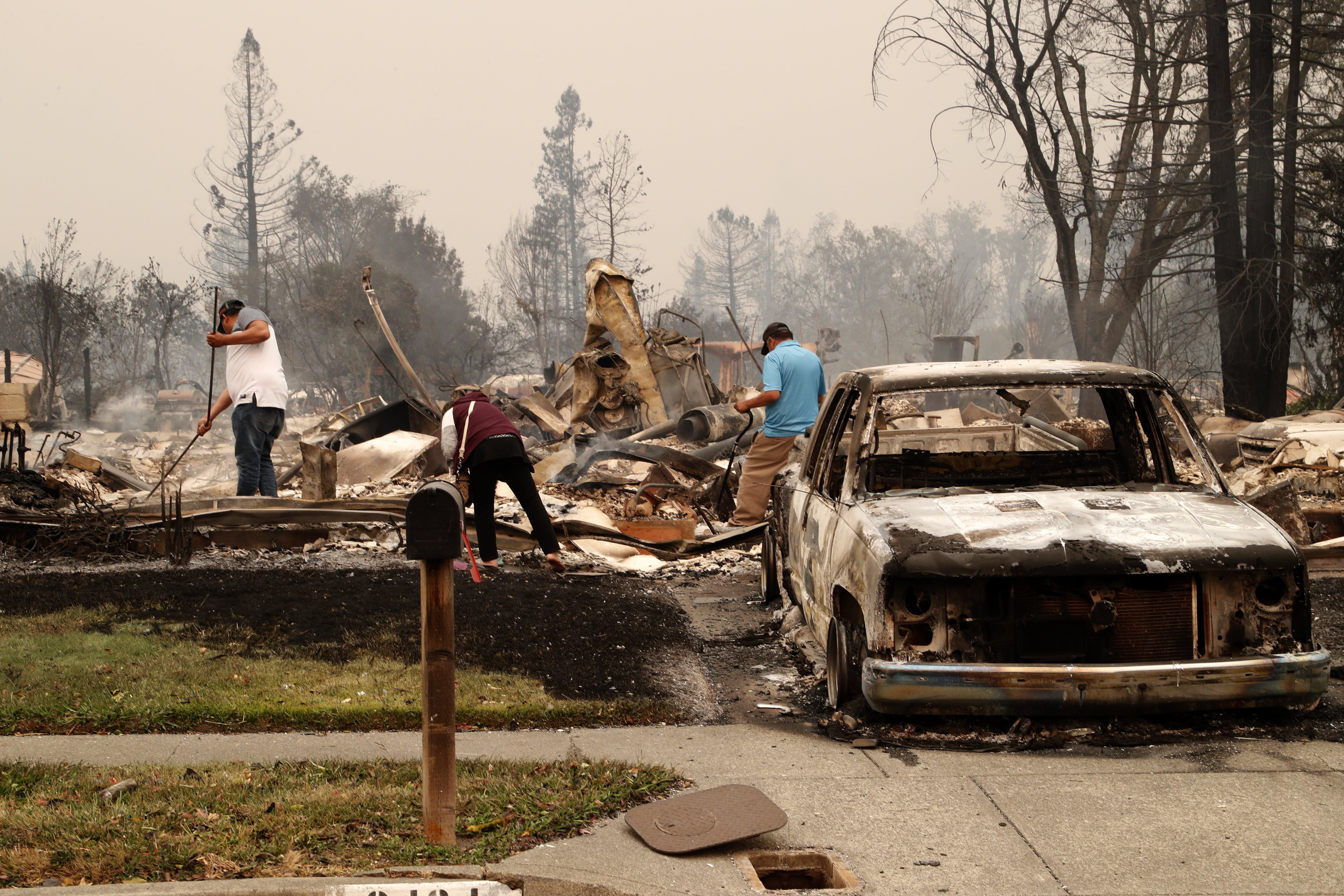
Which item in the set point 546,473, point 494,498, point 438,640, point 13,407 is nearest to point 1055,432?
point 494,498

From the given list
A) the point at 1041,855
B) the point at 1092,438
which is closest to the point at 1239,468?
the point at 1092,438

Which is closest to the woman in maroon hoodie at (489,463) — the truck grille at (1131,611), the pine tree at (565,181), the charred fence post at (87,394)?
the truck grille at (1131,611)

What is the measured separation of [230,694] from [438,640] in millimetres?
2384

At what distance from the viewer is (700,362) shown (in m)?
17.6

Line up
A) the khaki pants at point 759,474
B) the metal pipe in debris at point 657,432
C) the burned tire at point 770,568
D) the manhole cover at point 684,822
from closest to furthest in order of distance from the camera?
the manhole cover at point 684,822, the burned tire at point 770,568, the khaki pants at point 759,474, the metal pipe in debris at point 657,432

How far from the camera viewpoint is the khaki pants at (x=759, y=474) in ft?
31.7

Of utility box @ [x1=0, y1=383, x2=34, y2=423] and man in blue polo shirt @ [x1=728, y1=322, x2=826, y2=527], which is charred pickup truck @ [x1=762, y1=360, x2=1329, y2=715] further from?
utility box @ [x1=0, y1=383, x2=34, y2=423]

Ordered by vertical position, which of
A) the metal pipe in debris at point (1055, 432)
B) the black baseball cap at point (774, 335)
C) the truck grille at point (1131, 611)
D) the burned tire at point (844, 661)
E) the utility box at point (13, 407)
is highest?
the black baseball cap at point (774, 335)

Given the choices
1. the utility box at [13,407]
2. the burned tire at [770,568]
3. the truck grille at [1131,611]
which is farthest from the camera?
the utility box at [13,407]

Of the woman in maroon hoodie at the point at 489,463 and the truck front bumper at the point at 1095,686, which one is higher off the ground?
the woman in maroon hoodie at the point at 489,463

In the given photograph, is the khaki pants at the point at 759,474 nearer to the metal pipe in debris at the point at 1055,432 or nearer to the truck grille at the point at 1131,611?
the metal pipe in debris at the point at 1055,432

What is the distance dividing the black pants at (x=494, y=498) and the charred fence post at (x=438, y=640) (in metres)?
4.96

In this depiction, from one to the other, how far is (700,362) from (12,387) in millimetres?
11030

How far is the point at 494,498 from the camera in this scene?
8.68 metres
